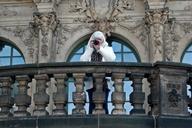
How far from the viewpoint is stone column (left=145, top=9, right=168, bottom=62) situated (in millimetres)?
16734

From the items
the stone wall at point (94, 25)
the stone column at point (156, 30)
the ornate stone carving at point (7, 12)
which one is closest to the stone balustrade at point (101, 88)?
the stone column at point (156, 30)

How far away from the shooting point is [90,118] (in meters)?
9.79

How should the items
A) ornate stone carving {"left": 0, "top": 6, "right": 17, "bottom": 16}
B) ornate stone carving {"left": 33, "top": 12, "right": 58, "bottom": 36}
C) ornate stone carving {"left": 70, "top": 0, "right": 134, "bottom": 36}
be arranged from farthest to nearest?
ornate stone carving {"left": 0, "top": 6, "right": 17, "bottom": 16}
ornate stone carving {"left": 70, "top": 0, "right": 134, "bottom": 36}
ornate stone carving {"left": 33, "top": 12, "right": 58, "bottom": 36}

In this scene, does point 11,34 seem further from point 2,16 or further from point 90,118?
point 90,118

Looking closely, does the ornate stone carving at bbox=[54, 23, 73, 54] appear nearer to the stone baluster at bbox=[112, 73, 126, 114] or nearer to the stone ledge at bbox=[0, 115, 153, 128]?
the stone baluster at bbox=[112, 73, 126, 114]

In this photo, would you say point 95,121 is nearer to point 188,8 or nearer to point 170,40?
point 170,40

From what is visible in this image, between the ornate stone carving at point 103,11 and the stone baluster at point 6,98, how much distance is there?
7.47 meters

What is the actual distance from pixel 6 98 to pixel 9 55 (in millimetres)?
7891

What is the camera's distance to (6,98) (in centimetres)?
1019

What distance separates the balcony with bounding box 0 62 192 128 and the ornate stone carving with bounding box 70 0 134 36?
7.42 m

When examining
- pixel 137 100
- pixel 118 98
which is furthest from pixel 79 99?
pixel 137 100

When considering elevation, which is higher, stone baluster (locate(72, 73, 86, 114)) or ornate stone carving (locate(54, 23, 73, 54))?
ornate stone carving (locate(54, 23, 73, 54))

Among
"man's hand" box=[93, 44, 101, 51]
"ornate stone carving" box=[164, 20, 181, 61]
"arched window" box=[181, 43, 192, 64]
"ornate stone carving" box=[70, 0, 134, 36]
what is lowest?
"man's hand" box=[93, 44, 101, 51]

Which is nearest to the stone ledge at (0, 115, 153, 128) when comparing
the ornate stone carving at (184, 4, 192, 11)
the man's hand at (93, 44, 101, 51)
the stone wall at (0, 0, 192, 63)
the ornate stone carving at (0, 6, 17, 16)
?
the man's hand at (93, 44, 101, 51)
